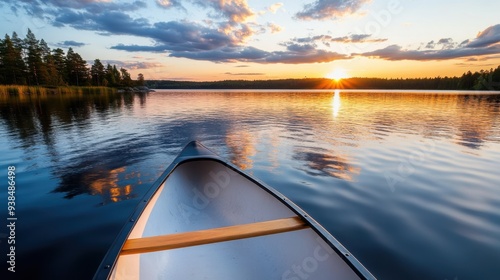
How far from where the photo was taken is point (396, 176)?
7.91 meters

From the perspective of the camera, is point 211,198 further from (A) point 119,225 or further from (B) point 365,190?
(B) point 365,190

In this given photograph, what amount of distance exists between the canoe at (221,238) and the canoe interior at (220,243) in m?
0.01

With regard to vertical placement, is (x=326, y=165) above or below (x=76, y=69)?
below

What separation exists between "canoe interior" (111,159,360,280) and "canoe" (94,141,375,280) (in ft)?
0.04

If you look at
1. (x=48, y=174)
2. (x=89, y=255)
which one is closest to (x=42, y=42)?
(x=48, y=174)

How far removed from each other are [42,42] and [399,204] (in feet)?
375

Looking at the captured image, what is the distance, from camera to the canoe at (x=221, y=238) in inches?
106

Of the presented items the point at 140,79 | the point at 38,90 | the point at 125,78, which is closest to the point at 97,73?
the point at 125,78

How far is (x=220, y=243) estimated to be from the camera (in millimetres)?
4012

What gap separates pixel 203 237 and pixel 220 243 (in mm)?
1210

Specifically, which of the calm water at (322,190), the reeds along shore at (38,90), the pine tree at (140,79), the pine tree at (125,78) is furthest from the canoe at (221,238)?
the pine tree at (140,79)

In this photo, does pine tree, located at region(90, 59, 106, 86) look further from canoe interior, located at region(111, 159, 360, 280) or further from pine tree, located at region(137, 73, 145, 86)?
canoe interior, located at region(111, 159, 360, 280)

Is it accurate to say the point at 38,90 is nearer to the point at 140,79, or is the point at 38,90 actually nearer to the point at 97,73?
the point at 97,73

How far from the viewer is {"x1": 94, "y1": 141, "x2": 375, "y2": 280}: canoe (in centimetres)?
270
